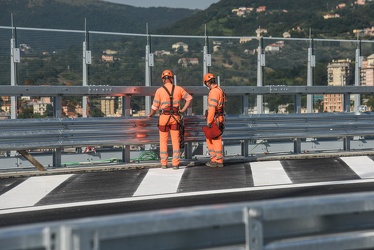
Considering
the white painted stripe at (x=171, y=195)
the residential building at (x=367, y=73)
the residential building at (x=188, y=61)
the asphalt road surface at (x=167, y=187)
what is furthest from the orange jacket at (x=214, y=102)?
the residential building at (x=367, y=73)

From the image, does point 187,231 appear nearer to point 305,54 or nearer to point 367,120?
point 367,120

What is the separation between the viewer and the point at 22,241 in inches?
164

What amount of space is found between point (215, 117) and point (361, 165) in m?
2.52

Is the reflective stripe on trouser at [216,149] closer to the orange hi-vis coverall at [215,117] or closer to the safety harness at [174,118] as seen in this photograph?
the orange hi-vis coverall at [215,117]

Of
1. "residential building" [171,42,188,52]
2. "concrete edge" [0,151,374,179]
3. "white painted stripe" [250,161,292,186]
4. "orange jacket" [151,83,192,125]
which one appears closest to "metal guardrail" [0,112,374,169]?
"concrete edge" [0,151,374,179]

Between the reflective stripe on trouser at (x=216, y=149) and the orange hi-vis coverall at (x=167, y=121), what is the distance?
61 centimetres

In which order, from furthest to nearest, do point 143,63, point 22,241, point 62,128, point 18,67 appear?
point 143,63, point 18,67, point 62,128, point 22,241

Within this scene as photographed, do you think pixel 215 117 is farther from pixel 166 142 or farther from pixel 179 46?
pixel 179 46

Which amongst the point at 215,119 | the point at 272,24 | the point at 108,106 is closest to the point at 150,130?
the point at 215,119

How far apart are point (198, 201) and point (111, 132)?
3398 mm

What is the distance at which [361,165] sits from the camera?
1295 cm

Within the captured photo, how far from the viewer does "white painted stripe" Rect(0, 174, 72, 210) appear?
997 centimetres

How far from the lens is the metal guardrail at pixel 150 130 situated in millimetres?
12281

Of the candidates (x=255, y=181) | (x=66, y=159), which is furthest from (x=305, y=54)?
(x=255, y=181)
